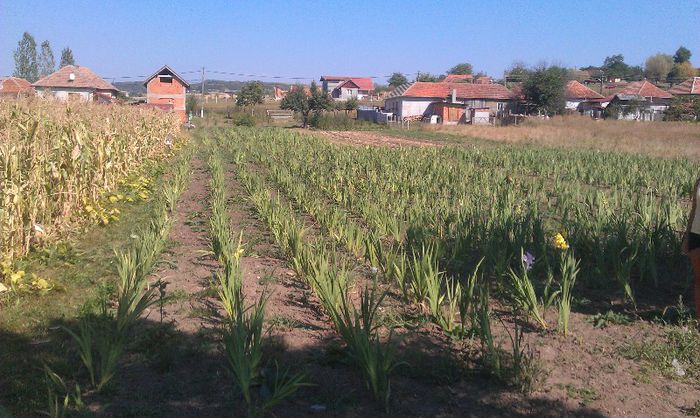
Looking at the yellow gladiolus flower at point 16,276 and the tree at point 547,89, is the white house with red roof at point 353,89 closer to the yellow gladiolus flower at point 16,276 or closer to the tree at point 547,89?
the tree at point 547,89

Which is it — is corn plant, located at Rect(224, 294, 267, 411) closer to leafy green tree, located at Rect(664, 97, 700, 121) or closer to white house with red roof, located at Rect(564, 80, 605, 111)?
leafy green tree, located at Rect(664, 97, 700, 121)

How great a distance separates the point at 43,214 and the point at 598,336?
5719mm

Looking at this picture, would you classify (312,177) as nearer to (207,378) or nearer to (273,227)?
(273,227)

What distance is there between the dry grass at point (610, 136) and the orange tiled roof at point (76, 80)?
86.0 ft

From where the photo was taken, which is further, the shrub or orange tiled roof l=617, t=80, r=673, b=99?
orange tiled roof l=617, t=80, r=673, b=99

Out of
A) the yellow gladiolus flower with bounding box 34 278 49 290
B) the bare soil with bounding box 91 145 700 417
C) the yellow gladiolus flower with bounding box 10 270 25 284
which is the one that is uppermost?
the yellow gladiolus flower with bounding box 10 270 25 284

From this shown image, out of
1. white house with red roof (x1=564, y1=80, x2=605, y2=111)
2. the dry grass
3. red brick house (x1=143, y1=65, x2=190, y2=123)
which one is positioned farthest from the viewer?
white house with red roof (x1=564, y1=80, x2=605, y2=111)

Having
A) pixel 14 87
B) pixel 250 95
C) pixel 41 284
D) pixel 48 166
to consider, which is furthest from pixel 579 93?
pixel 41 284

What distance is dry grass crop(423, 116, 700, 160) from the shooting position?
2792 centimetres

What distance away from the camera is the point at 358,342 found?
3674mm

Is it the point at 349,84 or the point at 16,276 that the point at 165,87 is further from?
the point at 349,84

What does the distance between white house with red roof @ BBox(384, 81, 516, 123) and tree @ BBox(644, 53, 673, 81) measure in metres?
44.9

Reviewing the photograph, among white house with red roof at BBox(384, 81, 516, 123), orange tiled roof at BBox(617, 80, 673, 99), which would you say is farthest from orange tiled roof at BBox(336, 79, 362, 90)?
orange tiled roof at BBox(617, 80, 673, 99)

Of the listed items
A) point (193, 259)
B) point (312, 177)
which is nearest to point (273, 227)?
point (193, 259)
